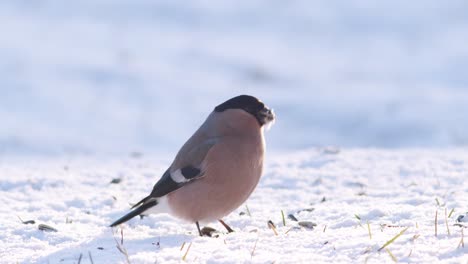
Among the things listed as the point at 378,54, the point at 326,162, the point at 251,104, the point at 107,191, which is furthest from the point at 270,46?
the point at 251,104

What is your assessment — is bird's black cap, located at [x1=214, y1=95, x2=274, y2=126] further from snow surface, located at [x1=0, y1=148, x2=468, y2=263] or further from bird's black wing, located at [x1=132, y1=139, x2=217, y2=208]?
snow surface, located at [x1=0, y1=148, x2=468, y2=263]

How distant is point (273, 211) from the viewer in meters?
5.83

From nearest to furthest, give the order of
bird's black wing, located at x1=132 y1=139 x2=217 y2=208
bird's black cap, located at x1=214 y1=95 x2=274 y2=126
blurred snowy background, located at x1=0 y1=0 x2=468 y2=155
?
bird's black wing, located at x1=132 y1=139 x2=217 y2=208, bird's black cap, located at x1=214 y1=95 x2=274 y2=126, blurred snowy background, located at x1=0 y1=0 x2=468 y2=155

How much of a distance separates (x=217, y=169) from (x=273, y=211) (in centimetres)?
133

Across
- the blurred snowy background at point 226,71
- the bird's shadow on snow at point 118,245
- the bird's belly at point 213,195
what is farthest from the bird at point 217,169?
the blurred snowy background at point 226,71

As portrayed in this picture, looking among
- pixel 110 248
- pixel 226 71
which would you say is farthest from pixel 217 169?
pixel 226 71

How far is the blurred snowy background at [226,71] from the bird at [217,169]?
550cm

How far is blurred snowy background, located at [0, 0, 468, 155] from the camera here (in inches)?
469

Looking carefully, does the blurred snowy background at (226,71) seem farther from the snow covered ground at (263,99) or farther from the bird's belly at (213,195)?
the bird's belly at (213,195)

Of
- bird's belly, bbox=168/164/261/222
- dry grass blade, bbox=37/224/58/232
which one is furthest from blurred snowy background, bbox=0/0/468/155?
bird's belly, bbox=168/164/261/222

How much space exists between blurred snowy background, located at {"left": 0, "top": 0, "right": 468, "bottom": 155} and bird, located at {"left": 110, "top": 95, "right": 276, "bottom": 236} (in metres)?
5.50

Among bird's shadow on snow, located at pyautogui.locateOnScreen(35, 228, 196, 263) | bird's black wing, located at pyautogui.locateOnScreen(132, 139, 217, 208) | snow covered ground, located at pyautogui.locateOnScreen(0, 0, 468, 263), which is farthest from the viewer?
bird's black wing, located at pyautogui.locateOnScreen(132, 139, 217, 208)

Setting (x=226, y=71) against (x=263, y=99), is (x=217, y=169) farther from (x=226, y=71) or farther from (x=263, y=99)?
(x=226, y=71)

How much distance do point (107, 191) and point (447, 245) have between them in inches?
146
